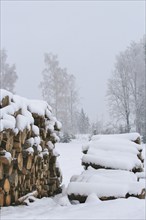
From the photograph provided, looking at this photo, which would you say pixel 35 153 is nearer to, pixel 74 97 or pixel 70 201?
pixel 70 201

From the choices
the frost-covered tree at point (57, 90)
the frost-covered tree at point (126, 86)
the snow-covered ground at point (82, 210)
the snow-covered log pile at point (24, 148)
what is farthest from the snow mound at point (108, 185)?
the frost-covered tree at point (57, 90)

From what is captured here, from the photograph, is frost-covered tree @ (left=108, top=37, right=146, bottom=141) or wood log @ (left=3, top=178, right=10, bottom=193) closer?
wood log @ (left=3, top=178, right=10, bottom=193)

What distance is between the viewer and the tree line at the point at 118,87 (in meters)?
25.7

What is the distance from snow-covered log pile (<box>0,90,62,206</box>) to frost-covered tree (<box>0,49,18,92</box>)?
20.6m

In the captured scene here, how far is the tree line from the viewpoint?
2574cm

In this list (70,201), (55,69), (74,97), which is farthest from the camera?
(74,97)

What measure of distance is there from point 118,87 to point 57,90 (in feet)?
16.4

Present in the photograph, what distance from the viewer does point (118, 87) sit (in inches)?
1054

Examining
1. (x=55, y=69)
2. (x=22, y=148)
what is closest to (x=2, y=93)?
(x=22, y=148)

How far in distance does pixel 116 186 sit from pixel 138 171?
1.28 m

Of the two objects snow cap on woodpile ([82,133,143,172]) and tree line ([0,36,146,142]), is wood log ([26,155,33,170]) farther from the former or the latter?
tree line ([0,36,146,142])

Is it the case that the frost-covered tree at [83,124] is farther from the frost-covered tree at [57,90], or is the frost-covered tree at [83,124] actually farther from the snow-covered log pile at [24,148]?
the snow-covered log pile at [24,148]

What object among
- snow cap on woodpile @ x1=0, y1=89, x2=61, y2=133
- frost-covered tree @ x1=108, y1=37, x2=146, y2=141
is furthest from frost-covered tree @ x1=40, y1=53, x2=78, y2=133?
snow cap on woodpile @ x1=0, y1=89, x2=61, y2=133

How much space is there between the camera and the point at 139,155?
265 inches
